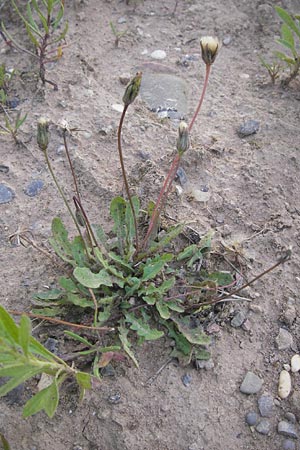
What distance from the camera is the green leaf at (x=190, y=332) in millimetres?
1927

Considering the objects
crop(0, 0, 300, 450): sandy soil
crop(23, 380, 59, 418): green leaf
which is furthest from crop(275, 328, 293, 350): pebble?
crop(23, 380, 59, 418): green leaf

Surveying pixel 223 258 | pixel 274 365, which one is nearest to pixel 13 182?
pixel 223 258

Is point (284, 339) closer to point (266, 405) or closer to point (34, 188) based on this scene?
point (266, 405)

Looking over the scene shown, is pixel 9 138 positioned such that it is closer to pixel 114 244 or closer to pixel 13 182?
pixel 13 182

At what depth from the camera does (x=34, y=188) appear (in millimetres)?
2559

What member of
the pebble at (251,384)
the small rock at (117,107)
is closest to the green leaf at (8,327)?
the pebble at (251,384)

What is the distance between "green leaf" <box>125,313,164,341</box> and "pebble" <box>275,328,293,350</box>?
0.52 m

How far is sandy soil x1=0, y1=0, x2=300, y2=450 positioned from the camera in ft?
5.96

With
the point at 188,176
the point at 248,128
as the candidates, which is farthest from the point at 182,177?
the point at 248,128

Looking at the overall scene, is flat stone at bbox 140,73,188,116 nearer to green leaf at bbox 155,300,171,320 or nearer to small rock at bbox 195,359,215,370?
green leaf at bbox 155,300,171,320

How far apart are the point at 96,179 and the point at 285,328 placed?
119 cm

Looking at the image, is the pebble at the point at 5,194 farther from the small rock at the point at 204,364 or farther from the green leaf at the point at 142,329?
the small rock at the point at 204,364

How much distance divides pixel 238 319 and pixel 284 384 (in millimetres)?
313

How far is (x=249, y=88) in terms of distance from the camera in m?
3.14
